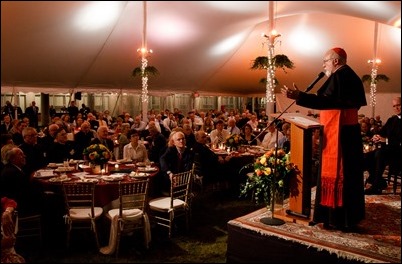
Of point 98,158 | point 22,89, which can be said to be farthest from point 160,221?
point 22,89

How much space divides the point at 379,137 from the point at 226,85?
44.7ft

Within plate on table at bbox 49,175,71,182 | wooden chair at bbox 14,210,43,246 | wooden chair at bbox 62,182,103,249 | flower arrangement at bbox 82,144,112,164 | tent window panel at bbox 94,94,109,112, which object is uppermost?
tent window panel at bbox 94,94,109,112

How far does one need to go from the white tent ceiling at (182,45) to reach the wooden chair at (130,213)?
5.40m

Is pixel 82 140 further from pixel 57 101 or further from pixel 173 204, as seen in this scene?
pixel 57 101

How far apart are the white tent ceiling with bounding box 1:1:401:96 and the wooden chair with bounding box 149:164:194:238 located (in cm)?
496

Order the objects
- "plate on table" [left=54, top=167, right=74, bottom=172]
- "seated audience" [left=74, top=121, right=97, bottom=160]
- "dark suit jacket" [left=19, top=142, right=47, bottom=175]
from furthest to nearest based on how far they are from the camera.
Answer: "seated audience" [left=74, top=121, right=97, bottom=160] < "dark suit jacket" [left=19, top=142, right=47, bottom=175] < "plate on table" [left=54, top=167, right=74, bottom=172]

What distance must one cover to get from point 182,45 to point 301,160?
10.2 metres

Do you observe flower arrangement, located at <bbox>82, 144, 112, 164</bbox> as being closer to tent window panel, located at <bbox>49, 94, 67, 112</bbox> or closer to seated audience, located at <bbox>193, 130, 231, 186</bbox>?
seated audience, located at <bbox>193, 130, 231, 186</bbox>

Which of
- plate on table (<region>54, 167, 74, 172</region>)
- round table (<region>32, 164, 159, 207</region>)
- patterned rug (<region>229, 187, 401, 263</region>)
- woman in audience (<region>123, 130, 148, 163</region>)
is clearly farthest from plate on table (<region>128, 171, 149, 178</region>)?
patterned rug (<region>229, 187, 401, 263</region>)

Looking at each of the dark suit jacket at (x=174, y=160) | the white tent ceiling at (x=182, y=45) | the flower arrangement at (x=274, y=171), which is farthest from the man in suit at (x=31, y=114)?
the flower arrangement at (x=274, y=171)

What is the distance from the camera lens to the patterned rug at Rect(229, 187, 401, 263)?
3.16m

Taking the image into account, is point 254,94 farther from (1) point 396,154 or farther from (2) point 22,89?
(1) point 396,154

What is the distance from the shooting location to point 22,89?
11953 millimetres

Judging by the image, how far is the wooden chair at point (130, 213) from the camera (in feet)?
14.2
